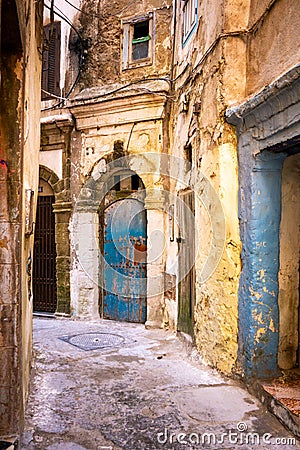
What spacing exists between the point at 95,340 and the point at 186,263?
1.80 meters

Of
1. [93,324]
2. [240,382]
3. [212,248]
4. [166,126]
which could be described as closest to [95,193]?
[166,126]

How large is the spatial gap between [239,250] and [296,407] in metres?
1.55

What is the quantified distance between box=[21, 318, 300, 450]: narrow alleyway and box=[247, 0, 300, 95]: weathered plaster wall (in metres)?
2.92

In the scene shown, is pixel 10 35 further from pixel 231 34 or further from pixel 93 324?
pixel 93 324

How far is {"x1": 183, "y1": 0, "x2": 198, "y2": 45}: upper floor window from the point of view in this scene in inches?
223

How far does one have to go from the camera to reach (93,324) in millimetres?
7547

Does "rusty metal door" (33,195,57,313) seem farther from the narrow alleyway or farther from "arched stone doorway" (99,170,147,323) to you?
the narrow alleyway

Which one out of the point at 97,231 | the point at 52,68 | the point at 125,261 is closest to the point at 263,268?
the point at 125,261

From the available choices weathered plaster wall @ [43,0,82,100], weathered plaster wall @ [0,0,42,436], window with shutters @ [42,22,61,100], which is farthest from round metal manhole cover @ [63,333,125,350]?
window with shutters @ [42,22,61,100]

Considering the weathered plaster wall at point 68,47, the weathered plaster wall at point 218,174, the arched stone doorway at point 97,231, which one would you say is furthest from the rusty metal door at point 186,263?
the weathered plaster wall at point 68,47

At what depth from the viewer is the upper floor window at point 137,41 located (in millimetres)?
7527

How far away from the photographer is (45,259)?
8547mm

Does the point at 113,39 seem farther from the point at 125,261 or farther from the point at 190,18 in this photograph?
the point at 125,261

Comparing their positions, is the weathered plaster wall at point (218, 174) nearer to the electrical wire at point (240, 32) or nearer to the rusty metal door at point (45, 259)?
Answer: the electrical wire at point (240, 32)
